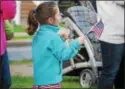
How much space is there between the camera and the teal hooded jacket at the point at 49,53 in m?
4.27

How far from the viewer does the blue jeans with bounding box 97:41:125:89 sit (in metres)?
4.96

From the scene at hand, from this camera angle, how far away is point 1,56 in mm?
4672

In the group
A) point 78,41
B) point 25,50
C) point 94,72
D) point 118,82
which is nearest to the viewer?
point 78,41

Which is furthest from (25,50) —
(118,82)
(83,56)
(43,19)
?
(43,19)

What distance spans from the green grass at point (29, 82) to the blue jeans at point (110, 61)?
1854 mm

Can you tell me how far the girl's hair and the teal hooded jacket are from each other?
0.25 feet

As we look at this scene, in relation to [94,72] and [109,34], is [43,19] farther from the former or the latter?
[94,72]

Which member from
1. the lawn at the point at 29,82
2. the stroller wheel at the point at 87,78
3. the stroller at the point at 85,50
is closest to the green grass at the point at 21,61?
the lawn at the point at 29,82

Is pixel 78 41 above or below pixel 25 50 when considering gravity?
above

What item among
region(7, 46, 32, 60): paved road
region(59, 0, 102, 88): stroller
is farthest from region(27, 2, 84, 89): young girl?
region(7, 46, 32, 60): paved road

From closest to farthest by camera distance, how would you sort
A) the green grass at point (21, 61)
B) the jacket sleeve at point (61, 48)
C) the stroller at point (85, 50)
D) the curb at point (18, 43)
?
the jacket sleeve at point (61, 48), the stroller at point (85, 50), the green grass at point (21, 61), the curb at point (18, 43)

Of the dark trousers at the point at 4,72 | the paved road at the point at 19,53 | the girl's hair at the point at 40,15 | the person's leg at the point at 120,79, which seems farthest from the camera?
the paved road at the point at 19,53

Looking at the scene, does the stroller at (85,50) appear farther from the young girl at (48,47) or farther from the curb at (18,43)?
the curb at (18,43)

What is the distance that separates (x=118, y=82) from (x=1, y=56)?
1.35 meters
